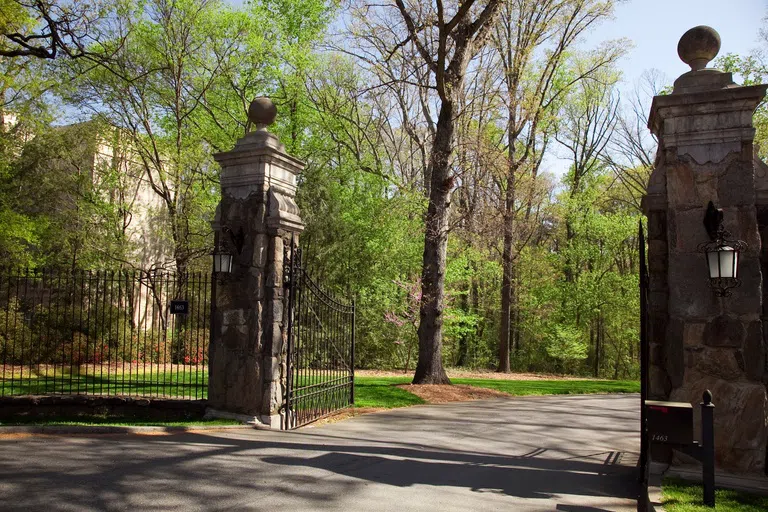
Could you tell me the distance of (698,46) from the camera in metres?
5.70

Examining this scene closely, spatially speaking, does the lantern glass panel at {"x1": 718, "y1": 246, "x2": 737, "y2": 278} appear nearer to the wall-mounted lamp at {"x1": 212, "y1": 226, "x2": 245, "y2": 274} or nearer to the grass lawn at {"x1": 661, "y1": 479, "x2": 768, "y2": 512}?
the grass lawn at {"x1": 661, "y1": 479, "x2": 768, "y2": 512}

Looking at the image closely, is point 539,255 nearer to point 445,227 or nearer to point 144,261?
point 445,227

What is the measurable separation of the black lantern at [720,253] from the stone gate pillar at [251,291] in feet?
18.2

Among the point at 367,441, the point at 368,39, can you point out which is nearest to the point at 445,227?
the point at 368,39

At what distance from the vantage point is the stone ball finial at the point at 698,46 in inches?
222

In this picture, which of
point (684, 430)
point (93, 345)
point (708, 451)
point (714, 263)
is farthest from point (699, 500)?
point (93, 345)

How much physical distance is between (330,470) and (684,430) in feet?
11.2

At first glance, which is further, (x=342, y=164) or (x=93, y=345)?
(x=342, y=164)

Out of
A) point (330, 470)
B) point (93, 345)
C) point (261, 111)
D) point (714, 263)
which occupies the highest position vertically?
point (261, 111)

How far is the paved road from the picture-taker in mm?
4852

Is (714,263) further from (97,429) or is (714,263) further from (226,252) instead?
(97,429)

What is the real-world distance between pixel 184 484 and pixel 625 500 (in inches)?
161

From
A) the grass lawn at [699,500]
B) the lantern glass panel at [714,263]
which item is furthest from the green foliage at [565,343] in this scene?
the grass lawn at [699,500]

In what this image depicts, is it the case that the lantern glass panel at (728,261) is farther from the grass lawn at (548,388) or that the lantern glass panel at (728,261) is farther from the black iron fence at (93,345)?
the grass lawn at (548,388)
